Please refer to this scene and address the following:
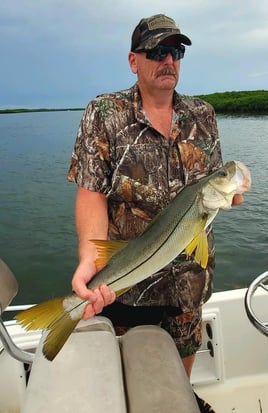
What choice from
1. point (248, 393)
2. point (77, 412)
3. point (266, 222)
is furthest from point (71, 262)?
point (77, 412)

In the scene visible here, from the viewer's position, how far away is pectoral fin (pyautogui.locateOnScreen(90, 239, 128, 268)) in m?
2.16

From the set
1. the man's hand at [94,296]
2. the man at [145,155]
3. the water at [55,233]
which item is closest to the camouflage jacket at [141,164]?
the man at [145,155]

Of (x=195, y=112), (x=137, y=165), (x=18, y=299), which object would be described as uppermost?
(x=195, y=112)

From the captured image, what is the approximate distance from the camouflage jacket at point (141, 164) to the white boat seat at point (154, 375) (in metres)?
0.40

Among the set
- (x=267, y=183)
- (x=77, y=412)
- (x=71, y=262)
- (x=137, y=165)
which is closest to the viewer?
(x=77, y=412)

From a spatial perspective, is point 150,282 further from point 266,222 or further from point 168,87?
point 266,222

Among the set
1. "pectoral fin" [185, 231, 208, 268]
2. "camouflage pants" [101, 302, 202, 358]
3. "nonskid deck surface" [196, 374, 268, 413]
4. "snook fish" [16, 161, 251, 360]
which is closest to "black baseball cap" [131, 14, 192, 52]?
"snook fish" [16, 161, 251, 360]

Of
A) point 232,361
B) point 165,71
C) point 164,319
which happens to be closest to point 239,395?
point 232,361

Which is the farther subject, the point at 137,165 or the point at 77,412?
the point at 137,165

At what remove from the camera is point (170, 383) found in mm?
2012

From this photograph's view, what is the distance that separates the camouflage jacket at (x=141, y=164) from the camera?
102 inches

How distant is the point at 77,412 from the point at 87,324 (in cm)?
59

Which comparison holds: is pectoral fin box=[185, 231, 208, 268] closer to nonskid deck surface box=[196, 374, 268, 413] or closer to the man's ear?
the man's ear

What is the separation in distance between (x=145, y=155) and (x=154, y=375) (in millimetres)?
1157
